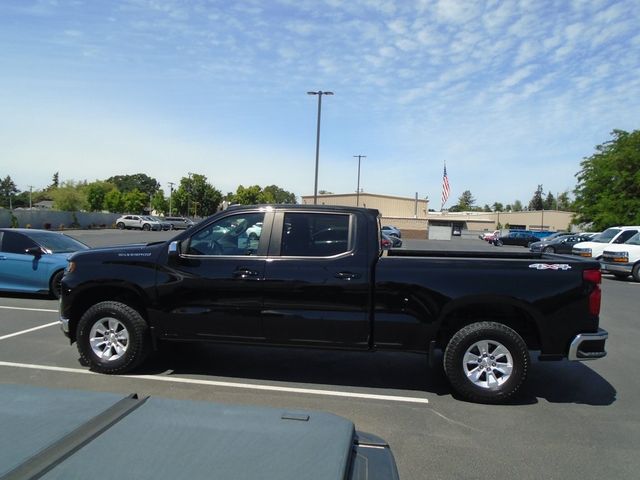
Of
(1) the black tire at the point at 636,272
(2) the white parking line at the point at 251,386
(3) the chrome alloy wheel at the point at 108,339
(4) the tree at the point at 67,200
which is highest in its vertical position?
(4) the tree at the point at 67,200

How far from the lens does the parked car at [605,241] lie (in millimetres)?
19047

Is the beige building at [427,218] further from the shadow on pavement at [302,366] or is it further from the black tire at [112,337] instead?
the black tire at [112,337]

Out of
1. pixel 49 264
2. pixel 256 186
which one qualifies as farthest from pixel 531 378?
pixel 256 186

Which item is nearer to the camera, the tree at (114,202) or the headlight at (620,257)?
the headlight at (620,257)

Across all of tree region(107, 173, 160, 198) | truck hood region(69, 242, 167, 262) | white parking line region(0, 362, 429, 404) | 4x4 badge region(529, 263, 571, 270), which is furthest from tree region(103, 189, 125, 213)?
4x4 badge region(529, 263, 571, 270)

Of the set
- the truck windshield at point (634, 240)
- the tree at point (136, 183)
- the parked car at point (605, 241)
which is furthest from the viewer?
the tree at point (136, 183)

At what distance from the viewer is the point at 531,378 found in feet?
19.3

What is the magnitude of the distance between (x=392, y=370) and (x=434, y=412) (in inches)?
52.9

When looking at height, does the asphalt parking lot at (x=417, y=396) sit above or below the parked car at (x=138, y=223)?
below

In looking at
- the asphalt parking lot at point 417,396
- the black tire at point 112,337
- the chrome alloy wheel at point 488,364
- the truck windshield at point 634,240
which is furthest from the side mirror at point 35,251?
the truck windshield at point 634,240

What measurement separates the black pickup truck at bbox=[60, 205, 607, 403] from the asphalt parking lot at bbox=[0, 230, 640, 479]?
46 centimetres

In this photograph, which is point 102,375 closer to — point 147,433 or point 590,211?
point 147,433

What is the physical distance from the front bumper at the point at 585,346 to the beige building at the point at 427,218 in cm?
5236

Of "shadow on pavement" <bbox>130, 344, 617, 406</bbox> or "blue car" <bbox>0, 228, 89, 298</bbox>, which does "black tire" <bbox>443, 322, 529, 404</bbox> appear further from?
"blue car" <bbox>0, 228, 89, 298</bbox>
